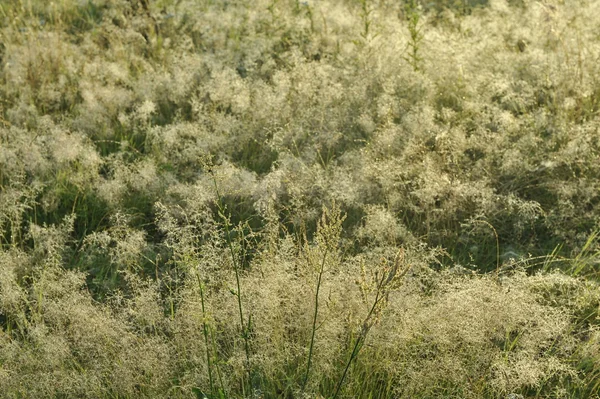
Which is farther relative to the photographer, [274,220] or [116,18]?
[116,18]

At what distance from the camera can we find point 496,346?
2395 millimetres

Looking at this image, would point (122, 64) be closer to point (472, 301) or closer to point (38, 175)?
point (38, 175)

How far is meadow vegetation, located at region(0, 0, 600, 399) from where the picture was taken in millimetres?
2400

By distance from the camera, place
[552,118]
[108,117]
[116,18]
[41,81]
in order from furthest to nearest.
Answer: [116,18]
[41,81]
[108,117]
[552,118]

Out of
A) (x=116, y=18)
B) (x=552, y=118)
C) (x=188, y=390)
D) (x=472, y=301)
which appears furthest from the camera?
(x=116, y=18)

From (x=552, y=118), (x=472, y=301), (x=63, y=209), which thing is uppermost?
(x=552, y=118)

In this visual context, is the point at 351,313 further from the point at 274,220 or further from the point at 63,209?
the point at 63,209

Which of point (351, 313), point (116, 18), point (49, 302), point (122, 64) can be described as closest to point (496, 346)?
point (351, 313)

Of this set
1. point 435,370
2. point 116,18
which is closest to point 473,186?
point 435,370

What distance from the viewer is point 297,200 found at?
117 inches

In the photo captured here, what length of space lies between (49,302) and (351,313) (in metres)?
1.26

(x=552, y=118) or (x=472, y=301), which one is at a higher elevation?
(x=552, y=118)

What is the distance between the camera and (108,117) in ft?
13.8

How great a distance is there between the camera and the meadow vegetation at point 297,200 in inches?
94.5
